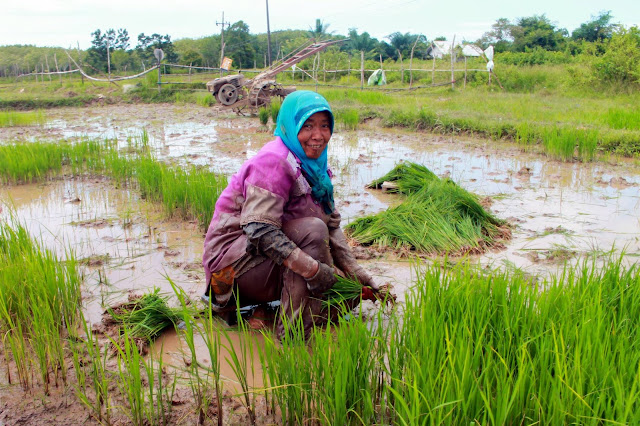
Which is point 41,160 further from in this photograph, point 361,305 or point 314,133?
point 361,305

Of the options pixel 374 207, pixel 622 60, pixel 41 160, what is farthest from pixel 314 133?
pixel 622 60

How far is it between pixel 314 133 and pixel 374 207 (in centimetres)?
255

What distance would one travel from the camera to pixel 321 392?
1744mm

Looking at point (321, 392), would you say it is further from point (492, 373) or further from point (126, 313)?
point (126, 313)

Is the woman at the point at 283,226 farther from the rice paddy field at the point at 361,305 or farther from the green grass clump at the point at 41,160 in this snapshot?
the green grass clump at the point at 41,160

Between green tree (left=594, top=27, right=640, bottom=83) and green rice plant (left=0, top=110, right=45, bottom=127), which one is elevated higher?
green tree (left=594, top=27, right=640, bottom=83)

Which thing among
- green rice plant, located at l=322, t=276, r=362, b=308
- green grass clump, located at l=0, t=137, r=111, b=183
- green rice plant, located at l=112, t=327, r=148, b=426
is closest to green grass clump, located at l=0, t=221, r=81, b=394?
green rice plant, located at l=112, t=327, r=148, b=426

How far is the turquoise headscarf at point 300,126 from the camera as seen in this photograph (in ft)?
7.61

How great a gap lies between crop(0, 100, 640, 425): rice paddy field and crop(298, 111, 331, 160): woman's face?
703 mm

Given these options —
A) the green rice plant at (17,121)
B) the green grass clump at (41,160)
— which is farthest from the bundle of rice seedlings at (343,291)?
the green rice plant at (17,121)

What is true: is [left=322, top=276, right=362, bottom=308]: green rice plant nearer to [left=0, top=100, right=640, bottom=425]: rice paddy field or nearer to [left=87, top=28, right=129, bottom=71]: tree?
[left=0, top=100, right=640, bottom=425]: rice paddy field

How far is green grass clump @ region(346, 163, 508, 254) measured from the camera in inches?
142

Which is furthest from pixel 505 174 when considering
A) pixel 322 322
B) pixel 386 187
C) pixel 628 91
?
pixel 628 91

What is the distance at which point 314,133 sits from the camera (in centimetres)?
238
